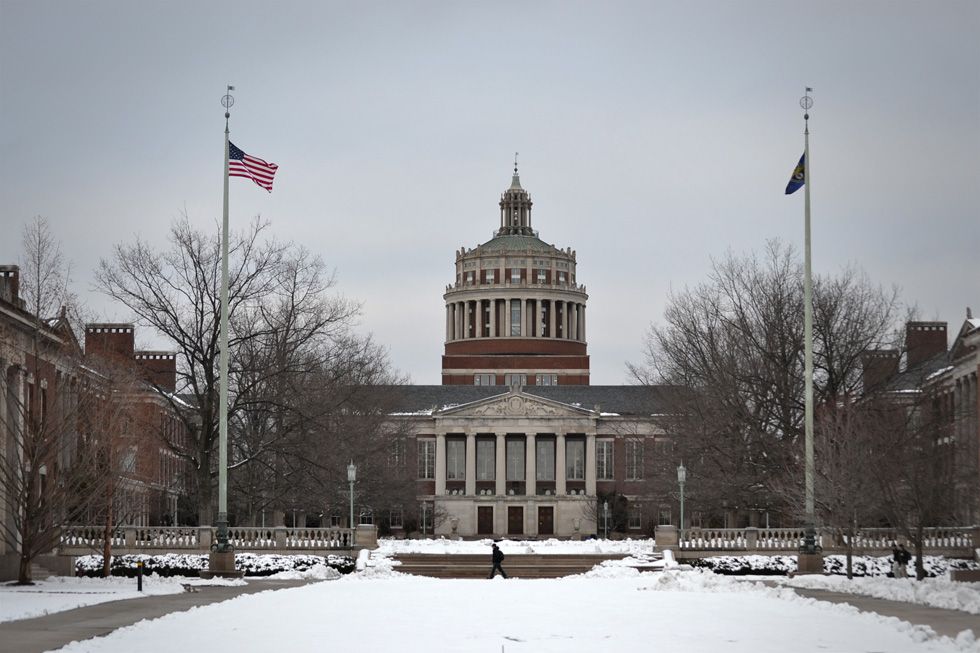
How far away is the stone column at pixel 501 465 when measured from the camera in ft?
432

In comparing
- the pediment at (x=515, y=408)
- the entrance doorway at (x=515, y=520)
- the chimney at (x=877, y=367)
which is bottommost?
the entrance doorway at (x=515, y=520)

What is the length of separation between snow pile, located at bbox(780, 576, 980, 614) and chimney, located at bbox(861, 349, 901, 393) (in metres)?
19.3

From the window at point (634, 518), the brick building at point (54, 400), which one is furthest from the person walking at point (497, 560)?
the window at point (634, 518)

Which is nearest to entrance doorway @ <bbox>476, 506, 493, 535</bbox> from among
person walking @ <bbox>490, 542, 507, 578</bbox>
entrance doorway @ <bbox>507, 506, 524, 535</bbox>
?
entrance doorway @ <bbox>507, 506, 524, 535</bbox>

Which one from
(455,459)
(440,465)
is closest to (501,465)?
(455,459)

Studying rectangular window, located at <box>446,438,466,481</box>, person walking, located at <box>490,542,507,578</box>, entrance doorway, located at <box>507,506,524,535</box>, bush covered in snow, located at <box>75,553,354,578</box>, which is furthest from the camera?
rectangular window, located at <box>446,438,466,481</box>

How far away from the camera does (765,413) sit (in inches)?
2574

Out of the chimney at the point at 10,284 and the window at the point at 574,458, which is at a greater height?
the chimney at the point at 10,284

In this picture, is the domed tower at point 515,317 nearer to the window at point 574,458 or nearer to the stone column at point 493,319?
the stone column at point 493,319

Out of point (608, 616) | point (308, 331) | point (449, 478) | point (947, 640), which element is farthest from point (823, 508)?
point (449, 478)

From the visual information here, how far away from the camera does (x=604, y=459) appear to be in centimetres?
13262

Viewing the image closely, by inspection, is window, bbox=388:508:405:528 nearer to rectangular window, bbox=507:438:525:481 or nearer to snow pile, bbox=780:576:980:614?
rectangular window, bbox=507:438:525:481

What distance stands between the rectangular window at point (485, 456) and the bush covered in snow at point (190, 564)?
76.6m

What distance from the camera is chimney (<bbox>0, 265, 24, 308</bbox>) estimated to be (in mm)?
53597
